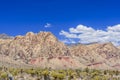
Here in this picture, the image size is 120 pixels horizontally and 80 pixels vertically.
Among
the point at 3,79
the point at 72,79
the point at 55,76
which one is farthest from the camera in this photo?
the point at 72,79

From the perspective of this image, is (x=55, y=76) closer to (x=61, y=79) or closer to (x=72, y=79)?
(x=61, y=79)

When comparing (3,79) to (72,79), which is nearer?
(3,79)

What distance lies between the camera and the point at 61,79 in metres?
101

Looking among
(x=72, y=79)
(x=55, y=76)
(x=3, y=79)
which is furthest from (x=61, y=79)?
(x=3, y=79)

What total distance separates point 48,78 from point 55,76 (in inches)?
170

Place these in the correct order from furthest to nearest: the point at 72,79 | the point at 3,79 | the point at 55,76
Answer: the point at 72,79
the point at 55,76
the point at 3,79

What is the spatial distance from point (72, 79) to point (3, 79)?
3396cm

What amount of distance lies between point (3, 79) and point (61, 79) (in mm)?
21694

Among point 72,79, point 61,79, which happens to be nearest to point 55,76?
point 61,79

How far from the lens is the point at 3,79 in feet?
282

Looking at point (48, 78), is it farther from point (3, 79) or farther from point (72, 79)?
point (3, 79)

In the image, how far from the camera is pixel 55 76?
330 feet

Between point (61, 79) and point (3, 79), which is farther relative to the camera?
point (61, 79)

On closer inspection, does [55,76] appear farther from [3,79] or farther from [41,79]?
[3,79]
